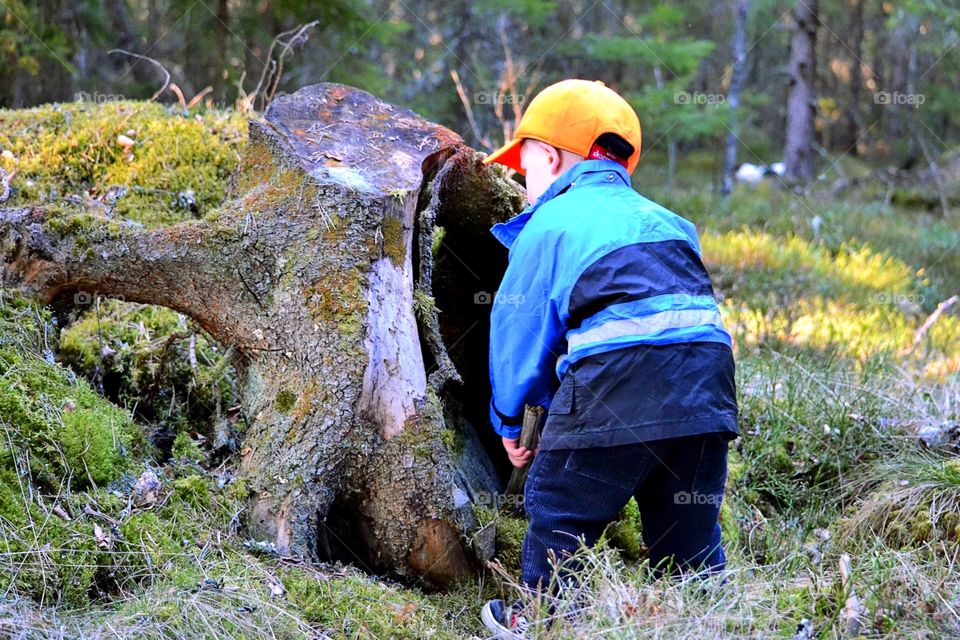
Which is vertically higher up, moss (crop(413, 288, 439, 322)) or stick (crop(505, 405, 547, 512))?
moss (crop(413, 288, 439, 322))

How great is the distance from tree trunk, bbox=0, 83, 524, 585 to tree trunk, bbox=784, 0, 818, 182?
558 inches

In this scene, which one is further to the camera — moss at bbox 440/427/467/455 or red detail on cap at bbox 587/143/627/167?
moss at bbox 440/427/467/455

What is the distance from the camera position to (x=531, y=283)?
123 inches

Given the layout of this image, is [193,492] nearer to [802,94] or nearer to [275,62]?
[275,62]

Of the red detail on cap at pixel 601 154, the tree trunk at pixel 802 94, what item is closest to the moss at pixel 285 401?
the red detail on cap at pixel 601 154

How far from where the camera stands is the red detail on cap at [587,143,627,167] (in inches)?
131

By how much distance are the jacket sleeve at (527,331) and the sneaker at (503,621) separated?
2.35ft

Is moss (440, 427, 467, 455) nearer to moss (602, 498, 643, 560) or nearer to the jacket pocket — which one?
moss (602, 498, 643, 560)

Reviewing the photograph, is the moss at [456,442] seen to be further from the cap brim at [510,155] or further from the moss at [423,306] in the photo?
the cap brim at [510,155]

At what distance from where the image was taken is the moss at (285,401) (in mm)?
3344

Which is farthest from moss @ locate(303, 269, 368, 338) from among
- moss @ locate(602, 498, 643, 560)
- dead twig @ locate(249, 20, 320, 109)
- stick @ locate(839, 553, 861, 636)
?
dead twig @ locate(249, 20, 320, 109)

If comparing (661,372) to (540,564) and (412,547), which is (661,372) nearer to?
(540,564)

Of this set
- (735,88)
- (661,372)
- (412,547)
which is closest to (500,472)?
(412,547)

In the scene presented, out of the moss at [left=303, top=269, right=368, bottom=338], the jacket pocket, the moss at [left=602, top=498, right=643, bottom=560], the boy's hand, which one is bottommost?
the moss at [left=602, top=498, right=643, bottom=560]
